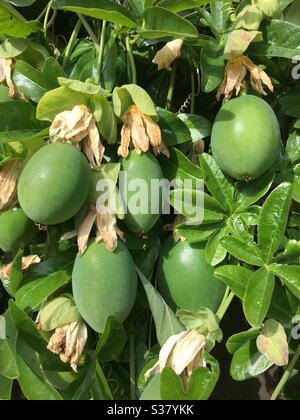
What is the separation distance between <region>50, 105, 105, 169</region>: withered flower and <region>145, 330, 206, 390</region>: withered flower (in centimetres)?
29

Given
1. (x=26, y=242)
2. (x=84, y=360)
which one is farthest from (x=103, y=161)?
(x=84, y=360)

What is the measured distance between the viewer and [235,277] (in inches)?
33.9

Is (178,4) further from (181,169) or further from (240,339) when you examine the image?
(240,339)

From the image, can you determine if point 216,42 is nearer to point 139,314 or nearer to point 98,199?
point 98,199

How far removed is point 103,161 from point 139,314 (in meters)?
0.27

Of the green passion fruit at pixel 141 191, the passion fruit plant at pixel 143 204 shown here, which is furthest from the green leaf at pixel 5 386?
the green passion fruit at pixel 141 191

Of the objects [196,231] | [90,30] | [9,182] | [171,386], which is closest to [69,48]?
[90,30]

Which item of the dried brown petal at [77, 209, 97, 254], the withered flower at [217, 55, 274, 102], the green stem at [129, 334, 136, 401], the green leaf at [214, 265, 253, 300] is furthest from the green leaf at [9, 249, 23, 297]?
the withered flower at [217, 55, 274, 102]

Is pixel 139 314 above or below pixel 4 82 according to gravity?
below

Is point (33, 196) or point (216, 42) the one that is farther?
point (216, 42)

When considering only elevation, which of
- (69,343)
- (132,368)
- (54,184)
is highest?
(54,184)

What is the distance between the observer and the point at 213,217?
0.95 metres

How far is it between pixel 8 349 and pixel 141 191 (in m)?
0.33

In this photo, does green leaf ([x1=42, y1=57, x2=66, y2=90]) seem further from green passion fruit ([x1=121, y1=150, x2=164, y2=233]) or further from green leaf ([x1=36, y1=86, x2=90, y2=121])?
green passion fruit ([x1=121, y1=150, x2=164, y2=233])
